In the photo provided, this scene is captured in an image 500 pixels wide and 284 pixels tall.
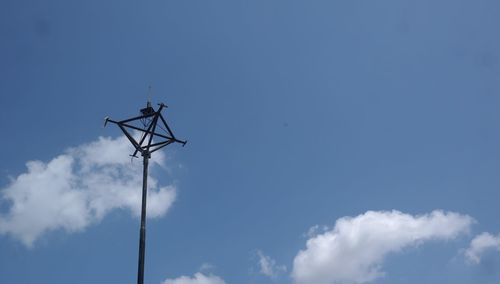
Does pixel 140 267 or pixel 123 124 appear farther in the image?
pixel 123 124

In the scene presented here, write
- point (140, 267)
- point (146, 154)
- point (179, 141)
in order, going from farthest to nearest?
1. point (179, 141)
2. point (146, 154)
3. point (140, 267)

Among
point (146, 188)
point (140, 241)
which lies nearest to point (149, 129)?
point (146, 188)

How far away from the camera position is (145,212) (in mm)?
18359

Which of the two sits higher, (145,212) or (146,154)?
(146,154)

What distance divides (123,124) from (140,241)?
16.9 ft

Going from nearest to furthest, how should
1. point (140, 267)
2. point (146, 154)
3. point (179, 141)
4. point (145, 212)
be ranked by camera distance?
point (140, 267) < point (145, 212) < point (146, 154) < point (179, 141)

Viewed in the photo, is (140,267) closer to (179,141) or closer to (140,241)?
(140,241)

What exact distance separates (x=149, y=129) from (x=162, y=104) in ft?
3.58

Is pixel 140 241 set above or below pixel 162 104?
below

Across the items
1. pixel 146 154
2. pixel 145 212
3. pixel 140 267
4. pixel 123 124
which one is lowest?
pixel 140 267

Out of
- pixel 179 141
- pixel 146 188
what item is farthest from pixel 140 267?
pixel 179 141

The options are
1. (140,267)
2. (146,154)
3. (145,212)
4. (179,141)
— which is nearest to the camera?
(140,267)

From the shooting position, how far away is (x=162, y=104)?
20562mm

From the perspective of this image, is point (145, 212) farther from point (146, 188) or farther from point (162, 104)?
point (162, 104)
